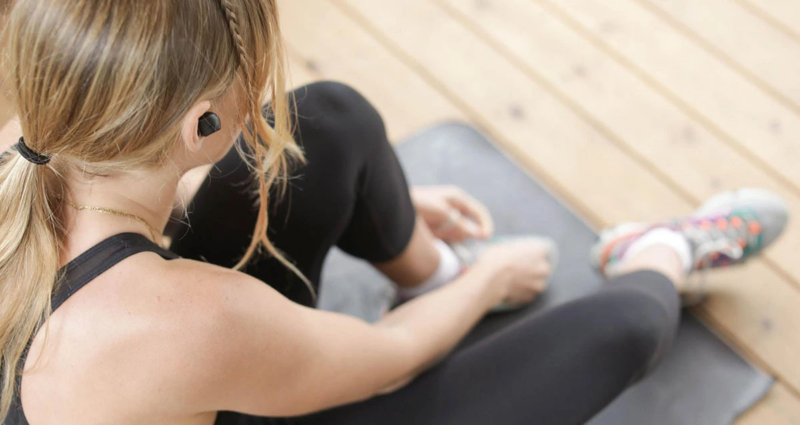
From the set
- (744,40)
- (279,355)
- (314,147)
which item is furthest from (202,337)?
(744,40)

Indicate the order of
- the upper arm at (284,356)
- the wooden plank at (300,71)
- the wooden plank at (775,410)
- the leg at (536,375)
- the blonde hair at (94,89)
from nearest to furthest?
the blonde hair at (94,89) < the upper arm at (284,356) < the leg at (536,375) < the wooden plank at (775,410) < the wooden plank at (300,71)

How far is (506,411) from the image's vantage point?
787mm

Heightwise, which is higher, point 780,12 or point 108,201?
point 780,12

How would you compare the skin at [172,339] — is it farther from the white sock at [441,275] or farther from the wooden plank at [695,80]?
the wooden plank at [695,80]

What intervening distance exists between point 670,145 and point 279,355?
3.43 feet

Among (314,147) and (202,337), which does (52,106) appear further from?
(314,147)

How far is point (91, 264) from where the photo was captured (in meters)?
0.61

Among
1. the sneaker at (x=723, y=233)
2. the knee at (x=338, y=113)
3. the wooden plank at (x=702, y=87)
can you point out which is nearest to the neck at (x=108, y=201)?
the knee at (x=338, y=113)

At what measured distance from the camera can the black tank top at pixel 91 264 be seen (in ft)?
1.97

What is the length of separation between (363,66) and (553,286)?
0.68 m

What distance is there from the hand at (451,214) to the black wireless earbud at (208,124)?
2.11 ft

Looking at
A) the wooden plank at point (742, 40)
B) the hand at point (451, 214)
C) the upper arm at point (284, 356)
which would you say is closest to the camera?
the upper arm at point (284, 356)

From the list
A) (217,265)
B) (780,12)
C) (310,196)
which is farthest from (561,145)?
(217,265)

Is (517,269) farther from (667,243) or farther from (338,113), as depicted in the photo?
(338,113)
